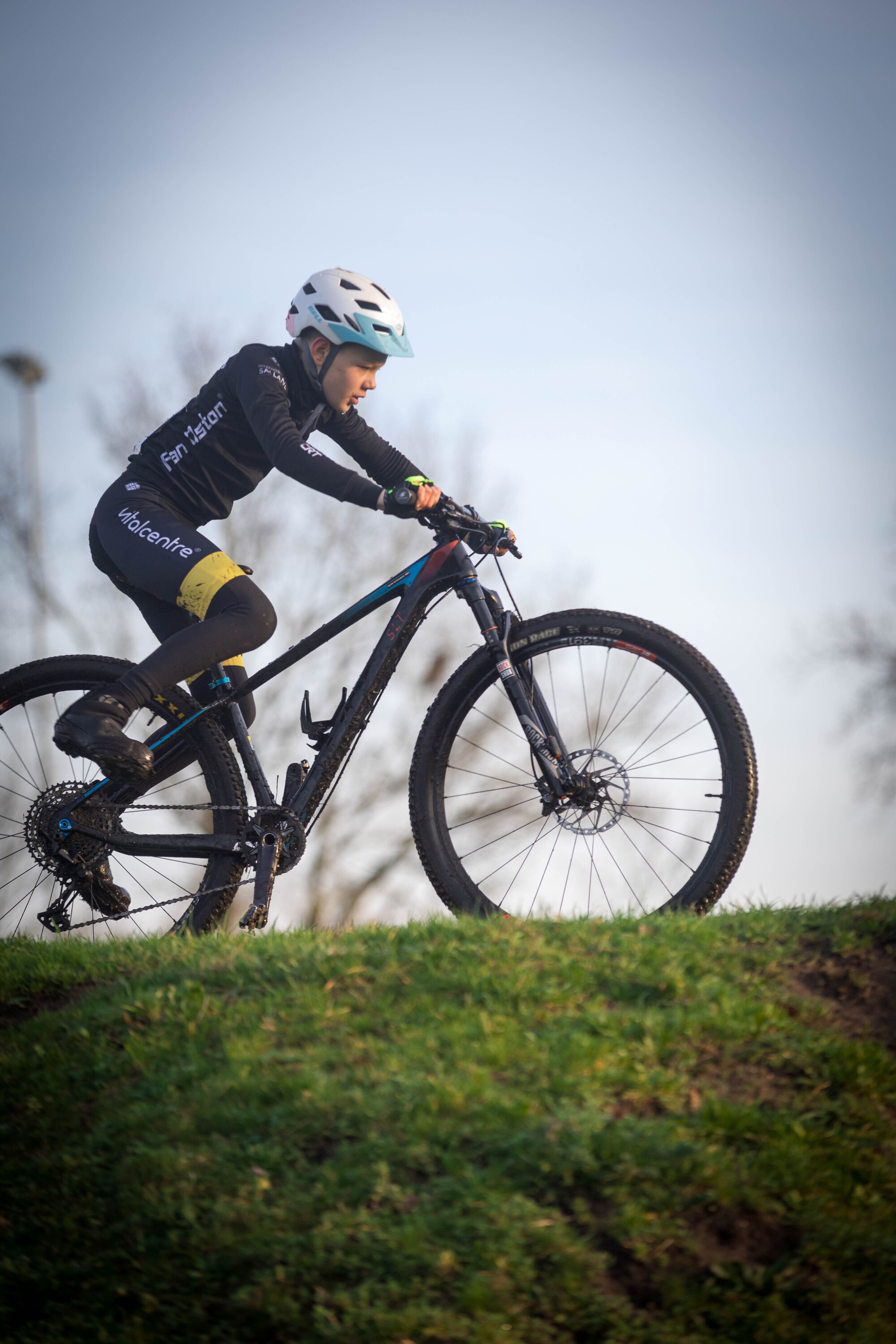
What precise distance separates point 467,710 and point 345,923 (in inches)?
41.8

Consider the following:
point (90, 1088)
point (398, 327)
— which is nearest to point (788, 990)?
point (90, 1088)

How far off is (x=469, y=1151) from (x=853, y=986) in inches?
57.5

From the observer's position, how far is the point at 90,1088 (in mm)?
2922

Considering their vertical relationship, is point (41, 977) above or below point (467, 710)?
below

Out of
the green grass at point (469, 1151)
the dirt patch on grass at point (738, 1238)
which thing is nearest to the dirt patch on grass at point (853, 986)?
the green grass at point (469, 1151)

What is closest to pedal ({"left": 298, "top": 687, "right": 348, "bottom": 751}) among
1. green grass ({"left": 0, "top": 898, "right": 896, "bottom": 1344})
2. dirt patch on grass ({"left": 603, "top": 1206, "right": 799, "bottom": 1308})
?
green grass ({"left": 0, "top": 898, "right": 896, "bottom": 1344})

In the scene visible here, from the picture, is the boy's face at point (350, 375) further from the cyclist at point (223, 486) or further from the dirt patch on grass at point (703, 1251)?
the dirt patch on grass at point (703, 1251)

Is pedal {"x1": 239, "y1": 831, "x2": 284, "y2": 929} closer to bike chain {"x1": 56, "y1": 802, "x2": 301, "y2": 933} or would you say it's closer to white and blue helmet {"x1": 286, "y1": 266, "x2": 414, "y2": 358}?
bike chain {"x1": 56, "y1": 802, "x2": 301, "y2": 933}

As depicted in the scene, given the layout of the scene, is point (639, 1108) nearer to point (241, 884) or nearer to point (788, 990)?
point (788, 990)

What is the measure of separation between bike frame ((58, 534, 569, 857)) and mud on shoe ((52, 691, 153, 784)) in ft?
1.20

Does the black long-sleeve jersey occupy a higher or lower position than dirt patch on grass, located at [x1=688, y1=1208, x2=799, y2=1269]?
higher

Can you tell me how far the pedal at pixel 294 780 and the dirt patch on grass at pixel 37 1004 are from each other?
1.16 meters

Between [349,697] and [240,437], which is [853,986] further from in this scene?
[240,437]

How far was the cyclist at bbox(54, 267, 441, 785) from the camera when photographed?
169 inches
